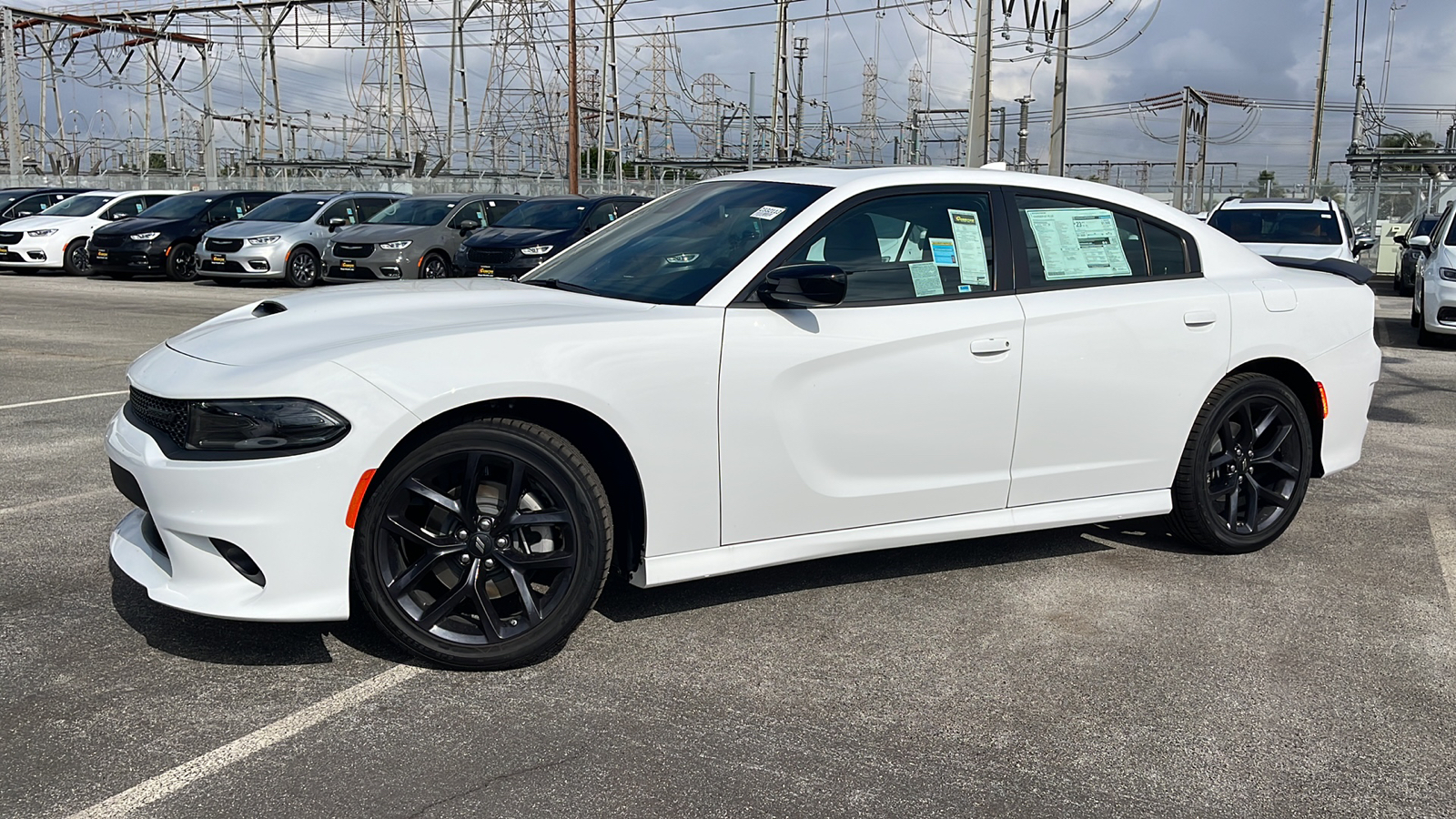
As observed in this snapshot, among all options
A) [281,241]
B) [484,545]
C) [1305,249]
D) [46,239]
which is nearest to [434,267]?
[281,241]

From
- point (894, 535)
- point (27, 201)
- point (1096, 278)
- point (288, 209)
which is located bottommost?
point (894, 535)

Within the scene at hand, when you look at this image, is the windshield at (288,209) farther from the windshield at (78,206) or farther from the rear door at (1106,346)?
the rear door at (1106,346)

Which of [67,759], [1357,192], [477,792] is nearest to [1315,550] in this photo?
[477,792]

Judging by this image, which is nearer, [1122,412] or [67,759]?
[67,759]

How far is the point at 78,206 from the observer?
24203 millimetres

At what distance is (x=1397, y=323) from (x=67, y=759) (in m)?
17.1

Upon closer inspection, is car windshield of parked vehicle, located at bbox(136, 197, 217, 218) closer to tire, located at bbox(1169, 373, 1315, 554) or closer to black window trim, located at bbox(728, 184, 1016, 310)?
black window trim, located at bbox(728, 184, 1016, 310)

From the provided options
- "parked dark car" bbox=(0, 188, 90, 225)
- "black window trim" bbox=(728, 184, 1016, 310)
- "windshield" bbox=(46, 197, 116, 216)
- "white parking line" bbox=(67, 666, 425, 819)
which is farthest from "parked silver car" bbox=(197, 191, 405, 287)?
"white parking line" bbox=(67, 666, 425, 819)

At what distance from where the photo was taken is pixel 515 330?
3787 millimetres

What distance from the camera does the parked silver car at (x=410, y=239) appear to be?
19.1 m

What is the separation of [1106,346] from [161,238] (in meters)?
20.1

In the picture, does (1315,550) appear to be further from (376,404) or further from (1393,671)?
(376,404)

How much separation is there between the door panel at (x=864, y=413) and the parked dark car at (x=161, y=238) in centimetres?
1907

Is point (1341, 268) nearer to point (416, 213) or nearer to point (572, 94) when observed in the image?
point (416, 213)
